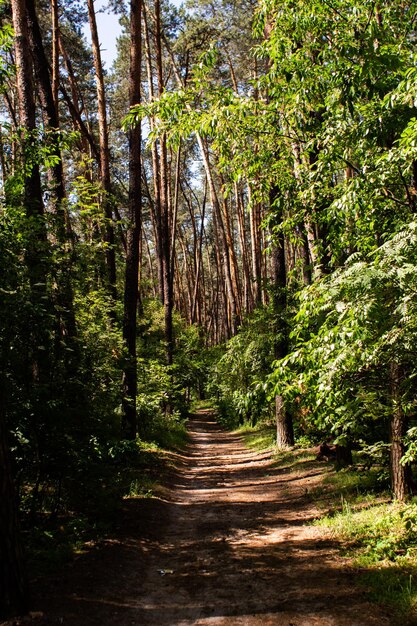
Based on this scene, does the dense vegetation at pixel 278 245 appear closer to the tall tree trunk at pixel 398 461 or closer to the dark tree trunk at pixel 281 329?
the tall tree trunk at pixel 398 461

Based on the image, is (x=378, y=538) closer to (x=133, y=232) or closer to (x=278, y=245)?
(x=278, y=245)

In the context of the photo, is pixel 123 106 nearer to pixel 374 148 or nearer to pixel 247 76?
pixel 247 76

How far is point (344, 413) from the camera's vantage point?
522 cm

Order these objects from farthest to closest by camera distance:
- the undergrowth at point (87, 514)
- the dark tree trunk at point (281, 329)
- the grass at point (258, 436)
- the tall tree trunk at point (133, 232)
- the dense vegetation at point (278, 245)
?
the grass at point (258, 436)
the dark tree trunk at point (281, 329)
the tall tree trunk at point (133, 232)
the undergrowth at point (87, 514)
the dense vegetation at point (278, 245)

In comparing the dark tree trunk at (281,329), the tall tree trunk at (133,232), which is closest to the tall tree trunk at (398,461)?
the dark tree trunk at (281,329)

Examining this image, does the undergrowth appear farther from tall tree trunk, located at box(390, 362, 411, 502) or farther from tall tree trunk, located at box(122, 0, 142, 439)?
tall tree trunk, located at box(390, 362, 411, 502)

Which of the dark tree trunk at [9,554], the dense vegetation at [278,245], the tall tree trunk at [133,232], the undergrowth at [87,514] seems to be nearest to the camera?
the dark tree trunk at [9,554]

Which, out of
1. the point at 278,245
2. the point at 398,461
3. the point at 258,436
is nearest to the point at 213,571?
the point at 398,461

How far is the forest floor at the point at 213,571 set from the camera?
4242mm

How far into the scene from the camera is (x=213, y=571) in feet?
17.9

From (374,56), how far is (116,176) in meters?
30.5

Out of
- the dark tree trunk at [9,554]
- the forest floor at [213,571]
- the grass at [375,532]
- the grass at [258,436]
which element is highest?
the dark tree trunk at [9,554]

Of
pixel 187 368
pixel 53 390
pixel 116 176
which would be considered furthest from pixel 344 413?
pixel 116 176

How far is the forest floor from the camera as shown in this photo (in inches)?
167
